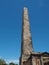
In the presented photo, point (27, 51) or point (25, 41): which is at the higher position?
point (25, 41)

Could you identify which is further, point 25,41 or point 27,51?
point 25,41

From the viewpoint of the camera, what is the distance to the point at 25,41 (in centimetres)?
3109

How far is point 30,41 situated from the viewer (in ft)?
103

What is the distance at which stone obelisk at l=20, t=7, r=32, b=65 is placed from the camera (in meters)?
29.4

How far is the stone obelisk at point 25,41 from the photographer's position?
29.4 m

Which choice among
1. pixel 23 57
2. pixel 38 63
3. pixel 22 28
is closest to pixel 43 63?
pixel 38 63

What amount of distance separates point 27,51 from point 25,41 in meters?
2.20

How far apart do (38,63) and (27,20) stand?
49.6ft

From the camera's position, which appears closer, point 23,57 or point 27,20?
point 23,57

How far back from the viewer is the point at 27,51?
98.3ft

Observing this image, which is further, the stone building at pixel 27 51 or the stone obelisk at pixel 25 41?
the stone obelisk at pixel 25 41

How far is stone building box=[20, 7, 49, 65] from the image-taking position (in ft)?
69.3

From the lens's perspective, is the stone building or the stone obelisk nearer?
the stone building

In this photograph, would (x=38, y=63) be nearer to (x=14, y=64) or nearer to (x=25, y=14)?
(x=25, y=14)
